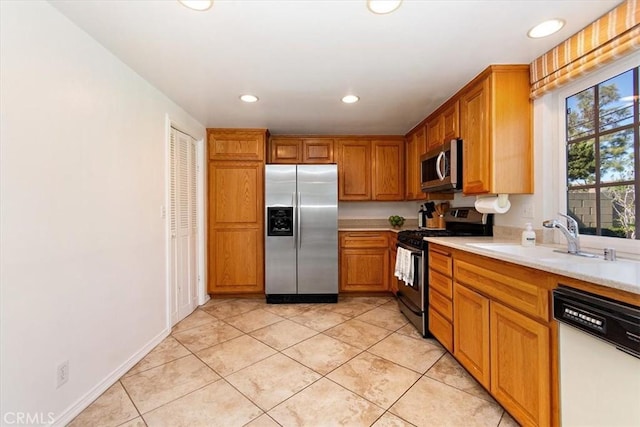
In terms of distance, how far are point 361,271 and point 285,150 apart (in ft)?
6.53

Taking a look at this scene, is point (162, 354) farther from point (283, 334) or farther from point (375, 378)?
point (375, 378)

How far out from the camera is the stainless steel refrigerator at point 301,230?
135 inches

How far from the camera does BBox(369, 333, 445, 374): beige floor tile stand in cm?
206

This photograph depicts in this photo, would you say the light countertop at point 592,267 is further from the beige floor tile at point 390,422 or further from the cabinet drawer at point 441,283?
the beige floor tile at point 390,422

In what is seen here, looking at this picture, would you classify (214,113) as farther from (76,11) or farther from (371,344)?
(371,344)

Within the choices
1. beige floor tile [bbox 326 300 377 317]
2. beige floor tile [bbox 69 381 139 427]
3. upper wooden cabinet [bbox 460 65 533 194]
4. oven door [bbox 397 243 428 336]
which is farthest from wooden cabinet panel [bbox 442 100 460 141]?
beige floor tile [bbox 69 381 139 427]

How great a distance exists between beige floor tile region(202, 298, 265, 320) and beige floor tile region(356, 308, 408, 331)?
132cm

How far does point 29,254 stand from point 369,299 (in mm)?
3245

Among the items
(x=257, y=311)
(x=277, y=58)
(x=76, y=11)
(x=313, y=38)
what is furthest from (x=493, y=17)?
(x=257, y=311)

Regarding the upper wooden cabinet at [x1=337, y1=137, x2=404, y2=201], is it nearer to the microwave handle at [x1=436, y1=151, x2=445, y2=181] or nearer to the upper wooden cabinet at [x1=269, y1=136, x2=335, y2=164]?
the upper wooden cabinet at [x1=269, y1=136, x2=335, y2=164]

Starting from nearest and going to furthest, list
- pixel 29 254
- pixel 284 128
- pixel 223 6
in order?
pixel 29 254, pixel 223 6, pixel 284 128

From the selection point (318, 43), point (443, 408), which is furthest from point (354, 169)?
point (443, 408)

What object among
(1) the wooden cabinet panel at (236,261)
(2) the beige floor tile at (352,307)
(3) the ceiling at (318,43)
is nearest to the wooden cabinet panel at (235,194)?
(1) the wooden cabinet panel at (236,261)

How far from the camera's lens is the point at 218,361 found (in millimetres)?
2102
